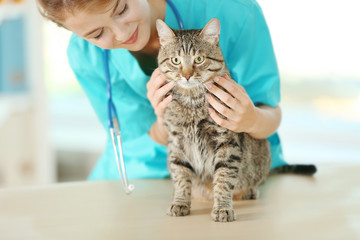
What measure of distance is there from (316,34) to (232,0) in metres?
1.06

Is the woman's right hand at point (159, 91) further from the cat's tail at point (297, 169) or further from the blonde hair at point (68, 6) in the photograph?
the cat's tail at point (297, 169)

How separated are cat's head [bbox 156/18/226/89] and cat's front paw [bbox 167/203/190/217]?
0.26m

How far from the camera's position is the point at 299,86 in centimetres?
226

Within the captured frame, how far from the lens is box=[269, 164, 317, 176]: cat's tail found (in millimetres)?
1257

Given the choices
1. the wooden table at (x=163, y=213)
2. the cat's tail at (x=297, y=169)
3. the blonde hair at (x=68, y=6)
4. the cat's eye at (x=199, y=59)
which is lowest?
the wooden table at (x=163, y=213)

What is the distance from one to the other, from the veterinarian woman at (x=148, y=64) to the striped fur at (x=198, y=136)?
0.03 meters

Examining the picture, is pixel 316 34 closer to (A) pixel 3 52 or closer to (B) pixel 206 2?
(B) pixel 206 2

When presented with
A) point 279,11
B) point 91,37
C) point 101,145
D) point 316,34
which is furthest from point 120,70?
point 101,145

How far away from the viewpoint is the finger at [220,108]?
3.07ft

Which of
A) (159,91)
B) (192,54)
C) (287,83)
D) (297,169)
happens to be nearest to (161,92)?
(159,91)

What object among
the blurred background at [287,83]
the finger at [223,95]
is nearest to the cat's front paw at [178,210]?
the finger at [223,95]

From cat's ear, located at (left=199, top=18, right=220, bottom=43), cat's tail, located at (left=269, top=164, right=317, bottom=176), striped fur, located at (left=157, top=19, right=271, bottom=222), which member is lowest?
cat's tail, located at (left=269, top=164, right=317, bottom=176)

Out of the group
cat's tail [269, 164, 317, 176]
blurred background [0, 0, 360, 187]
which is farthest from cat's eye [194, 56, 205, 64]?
blurred background [0, 0, 360, 187]

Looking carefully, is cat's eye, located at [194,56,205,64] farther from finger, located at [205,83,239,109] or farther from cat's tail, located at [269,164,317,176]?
cat's tail, located at [269,164,317,176]
